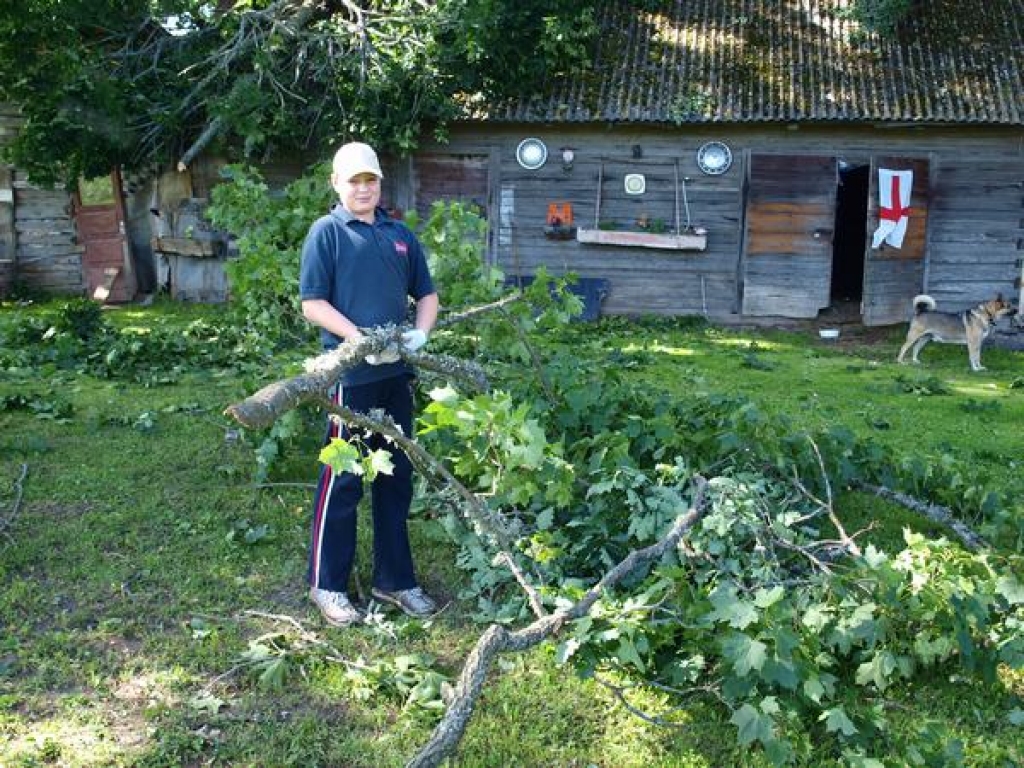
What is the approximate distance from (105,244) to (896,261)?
1257 cm

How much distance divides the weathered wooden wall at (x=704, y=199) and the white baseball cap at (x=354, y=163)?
9.87m

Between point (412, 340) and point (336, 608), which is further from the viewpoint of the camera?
point (336, 608)

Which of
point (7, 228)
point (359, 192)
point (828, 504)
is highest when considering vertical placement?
point (359, 192)

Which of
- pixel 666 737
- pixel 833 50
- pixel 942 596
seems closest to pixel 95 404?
pixel 666 737

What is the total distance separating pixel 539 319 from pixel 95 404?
444cm

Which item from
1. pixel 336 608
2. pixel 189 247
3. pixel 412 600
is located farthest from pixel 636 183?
pixel 336 608

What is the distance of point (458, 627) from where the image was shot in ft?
14.6

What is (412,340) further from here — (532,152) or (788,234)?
(788,234)

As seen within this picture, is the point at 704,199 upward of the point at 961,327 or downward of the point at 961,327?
upward

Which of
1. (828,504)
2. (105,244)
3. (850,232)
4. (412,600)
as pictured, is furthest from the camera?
(850,232)

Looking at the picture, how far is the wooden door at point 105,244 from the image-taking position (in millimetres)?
16672

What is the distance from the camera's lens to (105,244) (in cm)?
1677

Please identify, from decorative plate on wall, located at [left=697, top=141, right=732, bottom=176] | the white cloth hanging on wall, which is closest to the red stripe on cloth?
the white cloth hanging on wall

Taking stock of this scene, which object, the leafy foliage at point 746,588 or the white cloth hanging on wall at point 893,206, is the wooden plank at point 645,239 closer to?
the white cloth hanging on wall at point 893,206
